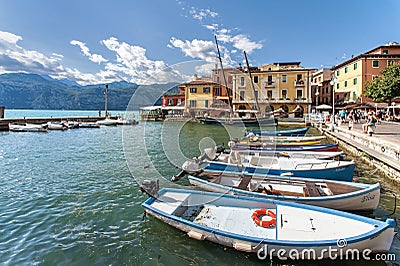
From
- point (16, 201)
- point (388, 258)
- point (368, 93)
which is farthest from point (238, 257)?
point (368, 93)

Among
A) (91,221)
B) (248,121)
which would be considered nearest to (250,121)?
(248,121)

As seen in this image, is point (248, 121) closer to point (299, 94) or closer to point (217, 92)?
point (299, 94)

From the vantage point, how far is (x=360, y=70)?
116 ft

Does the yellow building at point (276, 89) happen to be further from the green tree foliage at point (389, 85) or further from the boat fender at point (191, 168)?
the boat fender at point (191, 168)

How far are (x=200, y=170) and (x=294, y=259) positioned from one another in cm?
482

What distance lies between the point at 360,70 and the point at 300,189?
121ft

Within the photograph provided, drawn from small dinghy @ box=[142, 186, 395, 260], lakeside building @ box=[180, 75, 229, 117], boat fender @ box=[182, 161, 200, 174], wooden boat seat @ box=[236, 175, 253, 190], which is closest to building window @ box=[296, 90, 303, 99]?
lakeside building @ box=[180, 75, 229, 117]

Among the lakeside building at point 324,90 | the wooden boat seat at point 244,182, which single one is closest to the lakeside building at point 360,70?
the lakeside building at point 324,90

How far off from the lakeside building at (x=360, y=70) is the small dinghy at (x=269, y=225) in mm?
32066

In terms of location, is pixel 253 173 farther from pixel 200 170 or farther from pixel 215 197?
pixel 215 197

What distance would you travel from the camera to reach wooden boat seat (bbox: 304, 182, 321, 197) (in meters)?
6.70

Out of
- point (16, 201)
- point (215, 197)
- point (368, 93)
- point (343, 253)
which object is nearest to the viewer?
point (343, 253)

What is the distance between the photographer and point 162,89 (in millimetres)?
8719

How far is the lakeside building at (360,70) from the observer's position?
3456cm
